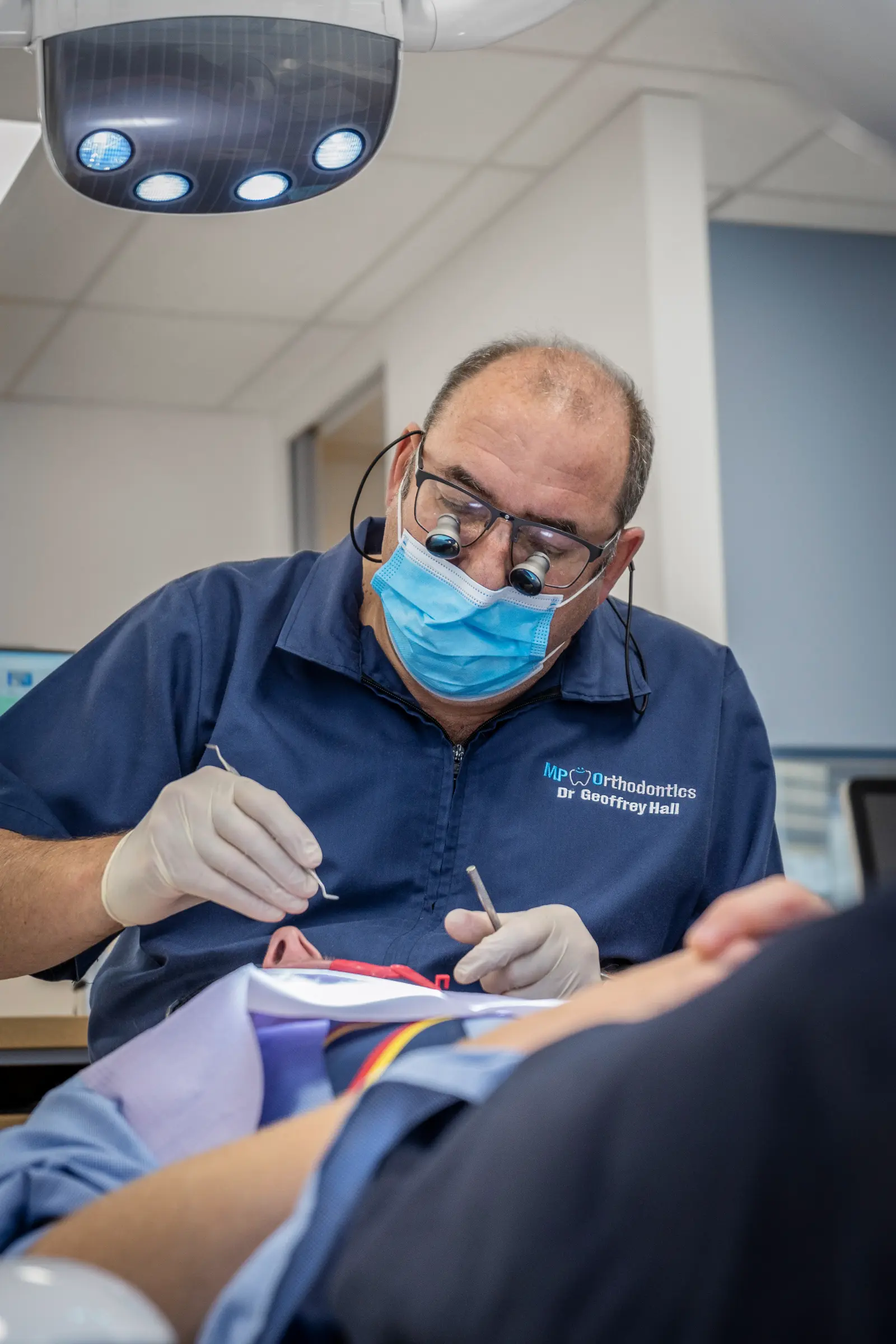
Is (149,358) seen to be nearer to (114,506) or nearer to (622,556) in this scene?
(114,506)

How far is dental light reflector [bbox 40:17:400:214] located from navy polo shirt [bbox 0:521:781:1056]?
1.81 feet

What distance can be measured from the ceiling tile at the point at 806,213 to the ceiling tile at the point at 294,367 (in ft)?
4.51

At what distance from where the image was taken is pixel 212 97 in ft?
4.01

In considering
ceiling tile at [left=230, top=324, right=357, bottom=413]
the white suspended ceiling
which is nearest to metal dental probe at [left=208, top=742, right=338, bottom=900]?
the white suspended ceiling

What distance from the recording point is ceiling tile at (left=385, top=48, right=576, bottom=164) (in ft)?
9.88

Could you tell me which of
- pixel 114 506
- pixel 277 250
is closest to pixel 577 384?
pixel 277 250

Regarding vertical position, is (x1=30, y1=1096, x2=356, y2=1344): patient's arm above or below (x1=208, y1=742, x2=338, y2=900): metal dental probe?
below

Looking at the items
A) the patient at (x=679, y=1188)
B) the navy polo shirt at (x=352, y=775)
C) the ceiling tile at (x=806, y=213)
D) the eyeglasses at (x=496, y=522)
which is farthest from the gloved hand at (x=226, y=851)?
the ceiling tile at (x=806, y=213)

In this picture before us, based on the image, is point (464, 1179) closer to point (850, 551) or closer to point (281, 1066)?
point (281, 1066)

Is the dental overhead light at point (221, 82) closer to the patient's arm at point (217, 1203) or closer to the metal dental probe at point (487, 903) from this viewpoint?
the metal dental probe at point (487, 903)

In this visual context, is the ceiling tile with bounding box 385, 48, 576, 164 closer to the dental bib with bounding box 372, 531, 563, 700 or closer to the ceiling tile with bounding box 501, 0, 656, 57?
the ceiling tile with bounding box 501, 0, 656, 57

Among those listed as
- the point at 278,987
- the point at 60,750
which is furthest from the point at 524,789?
the point at 278,987

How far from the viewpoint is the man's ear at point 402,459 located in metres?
1.79

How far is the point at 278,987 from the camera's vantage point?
0.96 m
